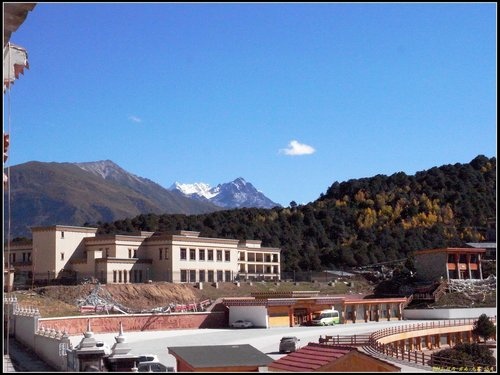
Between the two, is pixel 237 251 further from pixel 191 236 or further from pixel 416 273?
pixel 416 273

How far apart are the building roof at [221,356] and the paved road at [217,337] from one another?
33.7 ft

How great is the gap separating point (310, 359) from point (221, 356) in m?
3.23

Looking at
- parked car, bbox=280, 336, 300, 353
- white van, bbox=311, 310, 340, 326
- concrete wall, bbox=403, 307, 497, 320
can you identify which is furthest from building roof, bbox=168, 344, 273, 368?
concrete wall, bbox=403, 307, 497, 320

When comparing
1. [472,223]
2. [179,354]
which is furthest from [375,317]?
[472,223]

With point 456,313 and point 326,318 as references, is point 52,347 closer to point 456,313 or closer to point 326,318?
point 326,318

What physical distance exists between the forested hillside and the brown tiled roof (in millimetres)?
62166

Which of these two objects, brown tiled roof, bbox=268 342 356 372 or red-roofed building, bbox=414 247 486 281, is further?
red-roofed building, bbox=414 247 486 281

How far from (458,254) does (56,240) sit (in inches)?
1474

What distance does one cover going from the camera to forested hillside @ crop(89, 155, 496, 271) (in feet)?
297

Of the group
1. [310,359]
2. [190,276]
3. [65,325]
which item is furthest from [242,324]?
[310,359]

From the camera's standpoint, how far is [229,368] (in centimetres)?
1741

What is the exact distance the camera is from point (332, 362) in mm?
19047

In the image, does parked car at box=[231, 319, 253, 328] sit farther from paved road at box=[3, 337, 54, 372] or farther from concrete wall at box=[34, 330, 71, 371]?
concrete wall at box=[34, 330, 71, 371]

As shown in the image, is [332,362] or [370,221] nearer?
[332,362]
